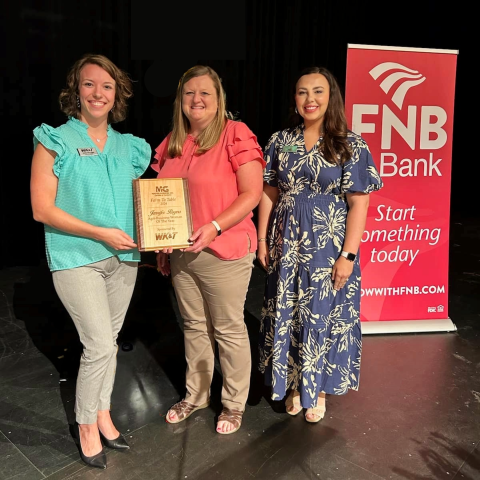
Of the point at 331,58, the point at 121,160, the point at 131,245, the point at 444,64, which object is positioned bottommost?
the point at 131,245

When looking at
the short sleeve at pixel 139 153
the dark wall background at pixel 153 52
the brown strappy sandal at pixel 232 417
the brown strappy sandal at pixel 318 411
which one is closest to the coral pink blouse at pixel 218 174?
the short sleeve at pixel 139 153

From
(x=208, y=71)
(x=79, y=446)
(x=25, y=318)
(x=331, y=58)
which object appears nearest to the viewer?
(x=208, y=71)

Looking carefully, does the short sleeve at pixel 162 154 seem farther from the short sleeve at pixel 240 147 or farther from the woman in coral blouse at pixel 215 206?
the short sleeve at pixel 240 147

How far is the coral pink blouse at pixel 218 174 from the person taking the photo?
1.86 metres

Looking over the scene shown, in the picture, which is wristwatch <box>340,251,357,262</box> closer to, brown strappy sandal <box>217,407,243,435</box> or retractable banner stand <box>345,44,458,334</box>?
brown strappy sandal <box>217,407,243,435</box>

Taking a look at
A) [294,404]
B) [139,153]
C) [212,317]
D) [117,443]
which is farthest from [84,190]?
[294,404]

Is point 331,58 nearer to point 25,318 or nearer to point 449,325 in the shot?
point 449,325

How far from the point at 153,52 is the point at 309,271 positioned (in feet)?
11.9

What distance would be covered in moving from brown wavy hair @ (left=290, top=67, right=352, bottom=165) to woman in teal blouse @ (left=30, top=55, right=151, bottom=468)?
0.77m

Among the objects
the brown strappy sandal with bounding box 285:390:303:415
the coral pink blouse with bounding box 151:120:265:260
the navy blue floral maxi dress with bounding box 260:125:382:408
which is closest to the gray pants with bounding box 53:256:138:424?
the coral pink blouse with bounding box 151:120:265:260

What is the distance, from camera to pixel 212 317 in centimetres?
207

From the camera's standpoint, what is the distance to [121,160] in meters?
1.83

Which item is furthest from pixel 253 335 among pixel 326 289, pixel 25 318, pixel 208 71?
pixel 208 71

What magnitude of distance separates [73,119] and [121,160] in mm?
220
